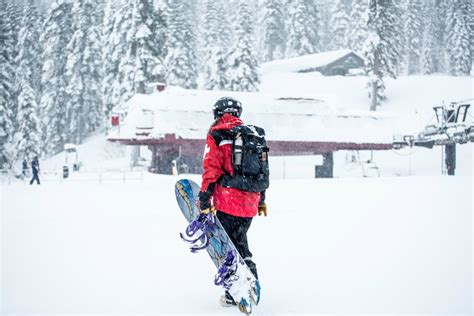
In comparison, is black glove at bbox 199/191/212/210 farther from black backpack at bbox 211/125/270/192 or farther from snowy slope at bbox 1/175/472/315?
snowy slope at bbox 1/175/472/315

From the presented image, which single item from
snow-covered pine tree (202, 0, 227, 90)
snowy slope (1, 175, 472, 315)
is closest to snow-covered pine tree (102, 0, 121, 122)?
snow-covered pine tree (202, 0, 227, 90)

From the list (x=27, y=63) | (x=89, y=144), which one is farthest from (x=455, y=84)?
(x=27, y=63)

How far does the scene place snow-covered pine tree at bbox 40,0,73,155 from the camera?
42344mm

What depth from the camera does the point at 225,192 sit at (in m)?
3.93

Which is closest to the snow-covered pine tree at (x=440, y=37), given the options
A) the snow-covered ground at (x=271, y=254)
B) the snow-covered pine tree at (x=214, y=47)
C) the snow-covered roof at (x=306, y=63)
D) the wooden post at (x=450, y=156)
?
the snow-covered roof at (x=306, y=63)

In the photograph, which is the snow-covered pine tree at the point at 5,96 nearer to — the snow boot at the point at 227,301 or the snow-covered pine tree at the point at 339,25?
the snow boot at the point at 227,301

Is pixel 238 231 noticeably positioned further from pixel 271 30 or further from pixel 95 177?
pixel 271 30

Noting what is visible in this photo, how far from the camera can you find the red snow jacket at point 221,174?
3.84 meters

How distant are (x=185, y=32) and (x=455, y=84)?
2774 centimetres

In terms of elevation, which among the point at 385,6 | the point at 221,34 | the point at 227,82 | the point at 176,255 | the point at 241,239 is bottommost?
the point at 176,255

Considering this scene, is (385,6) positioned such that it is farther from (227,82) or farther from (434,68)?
(434,68)

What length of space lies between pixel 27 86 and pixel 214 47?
16.8m

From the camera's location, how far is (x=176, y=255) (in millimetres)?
6078

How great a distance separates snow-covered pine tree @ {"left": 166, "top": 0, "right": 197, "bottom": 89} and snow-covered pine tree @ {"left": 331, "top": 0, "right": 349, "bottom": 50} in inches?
972
